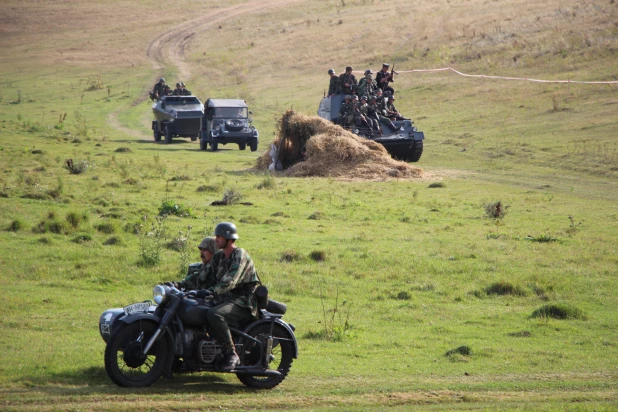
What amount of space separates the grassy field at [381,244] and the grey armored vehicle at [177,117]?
1.16 m

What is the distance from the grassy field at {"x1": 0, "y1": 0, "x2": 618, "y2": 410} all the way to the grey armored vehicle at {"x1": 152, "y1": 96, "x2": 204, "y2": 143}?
1.16m

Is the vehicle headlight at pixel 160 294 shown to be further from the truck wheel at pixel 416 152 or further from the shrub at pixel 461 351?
the truck wheel at pixel 416 152

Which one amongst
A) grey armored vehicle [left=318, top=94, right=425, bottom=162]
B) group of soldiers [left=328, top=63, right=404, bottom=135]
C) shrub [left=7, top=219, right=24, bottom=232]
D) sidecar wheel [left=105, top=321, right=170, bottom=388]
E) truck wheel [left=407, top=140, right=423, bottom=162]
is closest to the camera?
sidecar wheel [left=105, top=321, right=170, bottom=388]

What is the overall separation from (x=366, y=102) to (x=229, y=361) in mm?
24265

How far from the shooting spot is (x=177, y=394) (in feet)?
28.6

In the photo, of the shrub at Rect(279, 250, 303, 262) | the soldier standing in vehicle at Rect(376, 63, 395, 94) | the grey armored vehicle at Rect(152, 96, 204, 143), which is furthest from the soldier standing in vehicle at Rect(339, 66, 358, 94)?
the shrub at Rect(279, 250, 303, 262)

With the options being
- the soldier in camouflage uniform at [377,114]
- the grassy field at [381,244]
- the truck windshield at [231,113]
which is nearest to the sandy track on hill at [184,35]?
the grassy field at [381,244]

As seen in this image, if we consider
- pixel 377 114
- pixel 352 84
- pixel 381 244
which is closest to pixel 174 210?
pixel 381 244

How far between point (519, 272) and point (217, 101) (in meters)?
25.7

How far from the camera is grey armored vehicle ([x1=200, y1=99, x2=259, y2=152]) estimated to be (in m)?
39.0

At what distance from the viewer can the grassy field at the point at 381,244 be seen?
9.49 meters

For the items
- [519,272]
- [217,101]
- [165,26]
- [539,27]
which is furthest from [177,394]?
[165,26]

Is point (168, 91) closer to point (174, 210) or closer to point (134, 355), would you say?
point (174, 210)

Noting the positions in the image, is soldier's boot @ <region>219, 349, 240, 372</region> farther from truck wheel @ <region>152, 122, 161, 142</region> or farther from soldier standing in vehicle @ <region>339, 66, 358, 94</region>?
→ truck wheel @ <region>152, 122, 161, 142</region>
